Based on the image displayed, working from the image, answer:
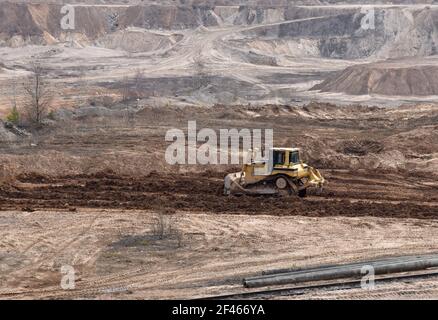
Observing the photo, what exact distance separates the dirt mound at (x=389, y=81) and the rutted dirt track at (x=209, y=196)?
30.8 meters

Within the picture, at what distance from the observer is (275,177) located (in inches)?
896

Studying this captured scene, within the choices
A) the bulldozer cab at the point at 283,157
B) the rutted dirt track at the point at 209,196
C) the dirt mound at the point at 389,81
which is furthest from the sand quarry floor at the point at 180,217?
the dirt mound at the point at 389,81

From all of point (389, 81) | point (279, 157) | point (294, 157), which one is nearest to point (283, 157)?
point (279, 157)

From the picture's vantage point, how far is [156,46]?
9069 cm

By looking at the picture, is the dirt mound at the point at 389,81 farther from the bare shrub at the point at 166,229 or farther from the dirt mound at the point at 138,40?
the bare shrub at the point at 166,229

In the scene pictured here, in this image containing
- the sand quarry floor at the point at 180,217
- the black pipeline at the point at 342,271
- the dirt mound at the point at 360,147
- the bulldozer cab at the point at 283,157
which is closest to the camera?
the black pipeline at the point at 342,271

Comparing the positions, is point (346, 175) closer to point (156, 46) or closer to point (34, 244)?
point (34, 244)

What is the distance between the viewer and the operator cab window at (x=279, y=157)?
22.4 meters

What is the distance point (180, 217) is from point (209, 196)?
2.58 m

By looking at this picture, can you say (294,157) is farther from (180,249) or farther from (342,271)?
(342,271)

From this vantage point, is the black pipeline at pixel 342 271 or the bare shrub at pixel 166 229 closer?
the black pipeline at pixel 342 271

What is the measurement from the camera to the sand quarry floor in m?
16.0

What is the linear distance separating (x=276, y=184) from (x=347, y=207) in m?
2.26
